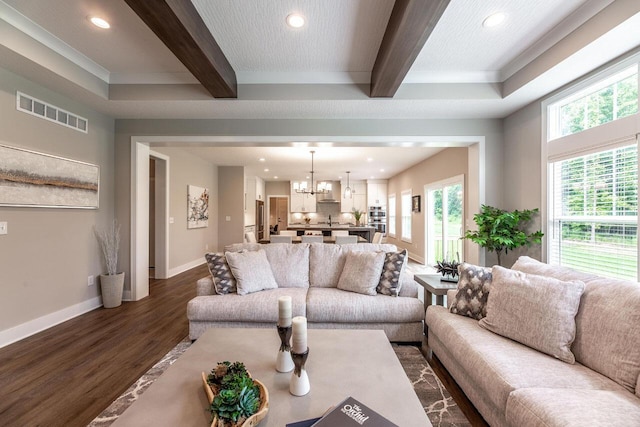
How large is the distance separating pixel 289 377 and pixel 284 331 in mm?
225

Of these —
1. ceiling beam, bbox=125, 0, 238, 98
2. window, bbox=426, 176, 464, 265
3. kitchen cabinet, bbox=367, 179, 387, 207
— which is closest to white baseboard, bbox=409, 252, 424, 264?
window, bbox=426, 176, 464, 265

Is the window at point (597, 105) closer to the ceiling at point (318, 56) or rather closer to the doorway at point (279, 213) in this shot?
the ceiling at point (318, 56)

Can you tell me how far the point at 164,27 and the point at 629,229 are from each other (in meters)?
4.03

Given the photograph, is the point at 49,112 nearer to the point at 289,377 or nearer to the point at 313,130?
the point at 313,130

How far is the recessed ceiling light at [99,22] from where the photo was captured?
7.46 ft

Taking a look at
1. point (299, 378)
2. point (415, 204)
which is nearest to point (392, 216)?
point (415, 204)

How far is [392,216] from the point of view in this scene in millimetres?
9992

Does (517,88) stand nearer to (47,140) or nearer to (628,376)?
(628,376)

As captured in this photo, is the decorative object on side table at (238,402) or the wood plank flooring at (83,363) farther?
the wood plank flooring at (83,363)

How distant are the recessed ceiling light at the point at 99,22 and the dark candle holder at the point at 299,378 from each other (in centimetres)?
300

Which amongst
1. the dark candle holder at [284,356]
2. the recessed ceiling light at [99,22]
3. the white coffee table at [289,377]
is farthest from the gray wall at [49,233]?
the dark candle holder at [284,356]

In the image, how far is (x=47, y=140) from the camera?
2.97m

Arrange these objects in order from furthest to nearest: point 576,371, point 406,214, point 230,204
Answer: point 406,214 → point 230,204 → point 576,371

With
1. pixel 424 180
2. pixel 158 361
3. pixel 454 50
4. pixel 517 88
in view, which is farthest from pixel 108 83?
pixel 424 180
